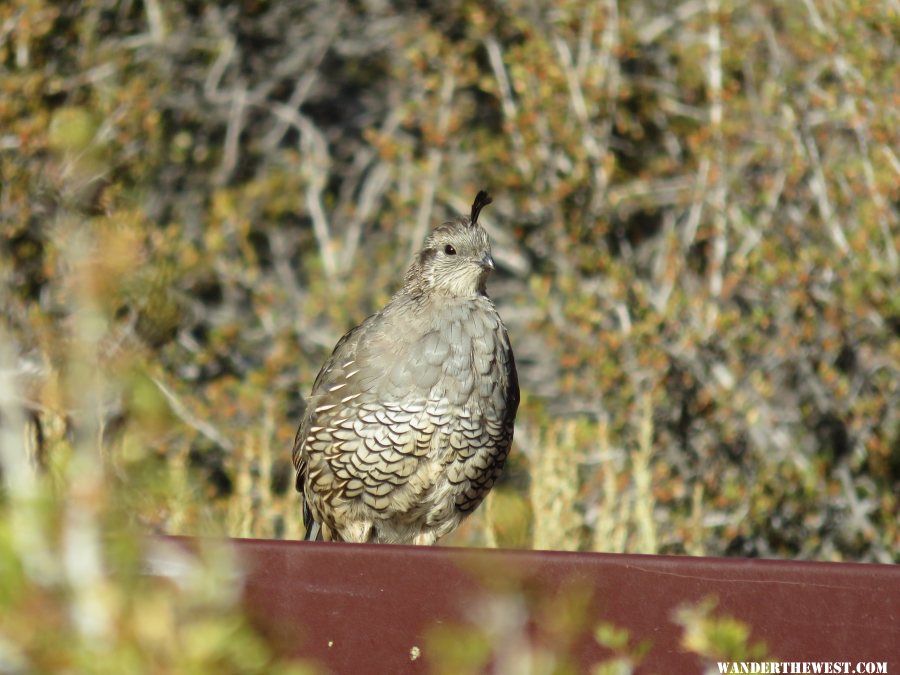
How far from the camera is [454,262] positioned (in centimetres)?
398

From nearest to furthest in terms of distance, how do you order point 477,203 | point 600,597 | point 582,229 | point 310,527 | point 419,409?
point 600,597 → point 419,409 → point 477,203 → point 310,527 → point 582,229

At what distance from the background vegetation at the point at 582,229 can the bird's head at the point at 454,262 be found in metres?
0.96

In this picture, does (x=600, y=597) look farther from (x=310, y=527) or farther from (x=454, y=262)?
(x=310, y=527)

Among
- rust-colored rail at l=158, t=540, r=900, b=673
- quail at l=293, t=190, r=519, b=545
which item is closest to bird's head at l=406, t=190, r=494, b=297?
quail at l=293, t=190, r=519, b=545

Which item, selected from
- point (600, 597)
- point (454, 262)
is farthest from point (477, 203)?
point (600, 597)

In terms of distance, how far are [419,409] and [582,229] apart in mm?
2607

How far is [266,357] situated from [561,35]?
234cm

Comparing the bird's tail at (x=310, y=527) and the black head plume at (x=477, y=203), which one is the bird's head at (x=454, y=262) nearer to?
the black head plume at (x=477, y=203)

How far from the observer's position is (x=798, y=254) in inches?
217

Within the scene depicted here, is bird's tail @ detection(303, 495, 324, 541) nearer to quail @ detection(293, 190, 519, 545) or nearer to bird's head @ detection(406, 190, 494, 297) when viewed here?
quail @ detection(293, 190, 519, 545)

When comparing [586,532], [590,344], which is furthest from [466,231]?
[586,532]

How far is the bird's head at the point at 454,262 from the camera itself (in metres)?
3.93

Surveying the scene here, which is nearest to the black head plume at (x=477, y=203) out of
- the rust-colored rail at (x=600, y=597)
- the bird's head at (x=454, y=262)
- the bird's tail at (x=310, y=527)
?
the bird's head at (x=454, y=262)

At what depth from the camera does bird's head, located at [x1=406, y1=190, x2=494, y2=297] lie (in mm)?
3928
